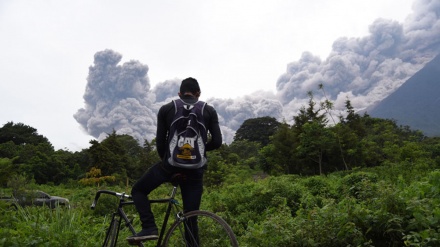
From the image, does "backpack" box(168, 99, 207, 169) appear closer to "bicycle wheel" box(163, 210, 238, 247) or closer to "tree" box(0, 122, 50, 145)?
"bicycle wheel" box(163, 210, 238, 247)

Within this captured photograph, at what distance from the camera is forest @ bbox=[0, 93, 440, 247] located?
460cm

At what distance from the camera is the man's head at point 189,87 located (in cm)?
395

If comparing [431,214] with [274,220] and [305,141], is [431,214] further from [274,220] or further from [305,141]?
[305,141]

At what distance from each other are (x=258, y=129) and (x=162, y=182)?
246ft

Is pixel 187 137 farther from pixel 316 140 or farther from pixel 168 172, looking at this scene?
pixel 316 140

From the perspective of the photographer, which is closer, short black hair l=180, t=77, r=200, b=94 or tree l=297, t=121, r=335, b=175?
short black hair l=180, t=77, r=200, b=94

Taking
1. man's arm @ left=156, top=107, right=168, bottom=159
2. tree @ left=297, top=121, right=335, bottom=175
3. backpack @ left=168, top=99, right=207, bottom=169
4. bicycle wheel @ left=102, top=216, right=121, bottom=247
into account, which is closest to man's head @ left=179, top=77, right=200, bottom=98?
backpack @ left=168, top=99, right=207, bottom=169

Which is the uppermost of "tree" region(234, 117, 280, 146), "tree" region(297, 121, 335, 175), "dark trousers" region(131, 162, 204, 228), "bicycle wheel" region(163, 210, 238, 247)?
"tree" region(234, 117, 280, 146)

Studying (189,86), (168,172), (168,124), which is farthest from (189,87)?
(168,172)

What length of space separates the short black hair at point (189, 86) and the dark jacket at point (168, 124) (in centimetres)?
8

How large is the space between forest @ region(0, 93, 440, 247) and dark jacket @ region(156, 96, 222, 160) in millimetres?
1690

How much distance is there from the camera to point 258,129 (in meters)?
78.2

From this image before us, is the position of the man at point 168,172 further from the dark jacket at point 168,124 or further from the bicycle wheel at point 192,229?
the bicycle wheel at point 192,229

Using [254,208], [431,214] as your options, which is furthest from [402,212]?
[254,208]
